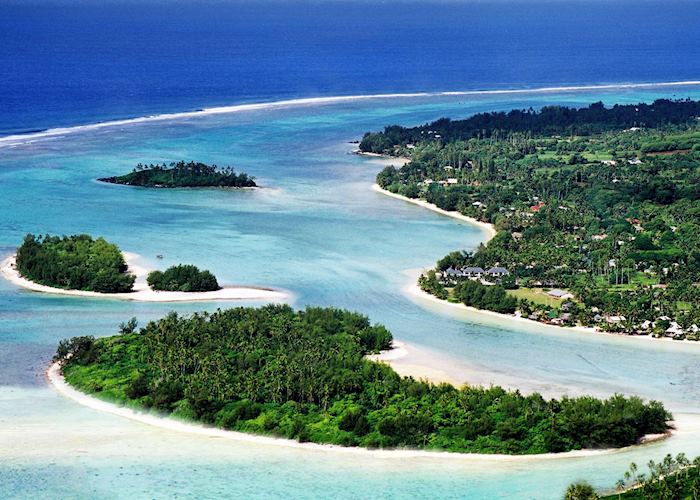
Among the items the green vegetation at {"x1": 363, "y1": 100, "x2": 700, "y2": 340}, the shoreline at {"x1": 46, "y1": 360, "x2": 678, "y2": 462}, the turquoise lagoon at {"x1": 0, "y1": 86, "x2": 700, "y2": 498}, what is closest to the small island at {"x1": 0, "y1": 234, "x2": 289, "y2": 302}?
the turquoise lagoon at {"x1": 0, "y1": 86, "x2": 700, "y2": 498}

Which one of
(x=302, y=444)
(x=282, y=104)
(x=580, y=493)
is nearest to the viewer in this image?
(x=580, y=493)

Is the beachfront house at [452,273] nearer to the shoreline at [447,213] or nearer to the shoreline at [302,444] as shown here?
the shoreline at [447,213]

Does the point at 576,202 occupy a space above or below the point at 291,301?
above

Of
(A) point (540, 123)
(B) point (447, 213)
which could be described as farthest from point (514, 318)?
(A) point (540, 123)

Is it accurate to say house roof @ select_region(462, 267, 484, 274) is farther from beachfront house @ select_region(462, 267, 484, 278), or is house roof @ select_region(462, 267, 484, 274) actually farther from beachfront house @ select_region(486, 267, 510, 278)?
beachfront house @ select_region(486, 267, 510, 278)

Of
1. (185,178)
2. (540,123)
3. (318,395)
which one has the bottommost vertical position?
(318,395)

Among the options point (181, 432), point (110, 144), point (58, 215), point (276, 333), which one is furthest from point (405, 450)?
point (110, 144)

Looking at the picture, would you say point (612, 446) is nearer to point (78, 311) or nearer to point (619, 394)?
point (619, 394)

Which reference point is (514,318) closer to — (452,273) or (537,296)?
(537,296)
